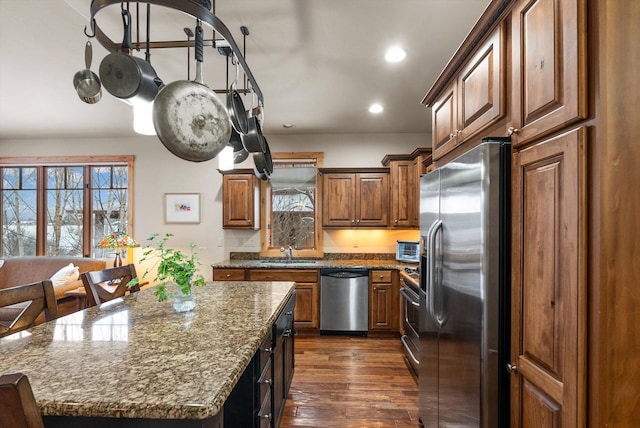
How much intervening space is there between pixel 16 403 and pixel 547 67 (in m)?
1.62

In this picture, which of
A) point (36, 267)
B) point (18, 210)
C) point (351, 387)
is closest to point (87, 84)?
point (351, 387)

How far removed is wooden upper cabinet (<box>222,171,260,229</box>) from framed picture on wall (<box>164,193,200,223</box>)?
2.12 feet

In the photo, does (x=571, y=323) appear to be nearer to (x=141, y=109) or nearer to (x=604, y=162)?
(x=604, y=162)

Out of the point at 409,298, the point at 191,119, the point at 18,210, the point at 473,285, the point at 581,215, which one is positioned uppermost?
the point at 191,119

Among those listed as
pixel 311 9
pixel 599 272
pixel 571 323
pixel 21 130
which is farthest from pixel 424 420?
pixel 21 130

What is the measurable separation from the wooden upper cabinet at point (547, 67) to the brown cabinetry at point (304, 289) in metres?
3.06

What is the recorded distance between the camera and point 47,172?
495 cm

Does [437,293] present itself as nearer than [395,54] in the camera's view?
Yes

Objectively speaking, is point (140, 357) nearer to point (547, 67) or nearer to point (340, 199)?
point (547, 67)

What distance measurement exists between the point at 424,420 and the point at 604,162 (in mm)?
1930

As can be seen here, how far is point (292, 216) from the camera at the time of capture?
4699mm

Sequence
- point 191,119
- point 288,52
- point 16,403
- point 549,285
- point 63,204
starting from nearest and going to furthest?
point 16,403
point 549,285
point 191,119
point 288,52
point 63,204

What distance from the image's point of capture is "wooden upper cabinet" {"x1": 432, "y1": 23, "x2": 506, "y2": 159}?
136cm

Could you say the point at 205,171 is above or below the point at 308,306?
above
